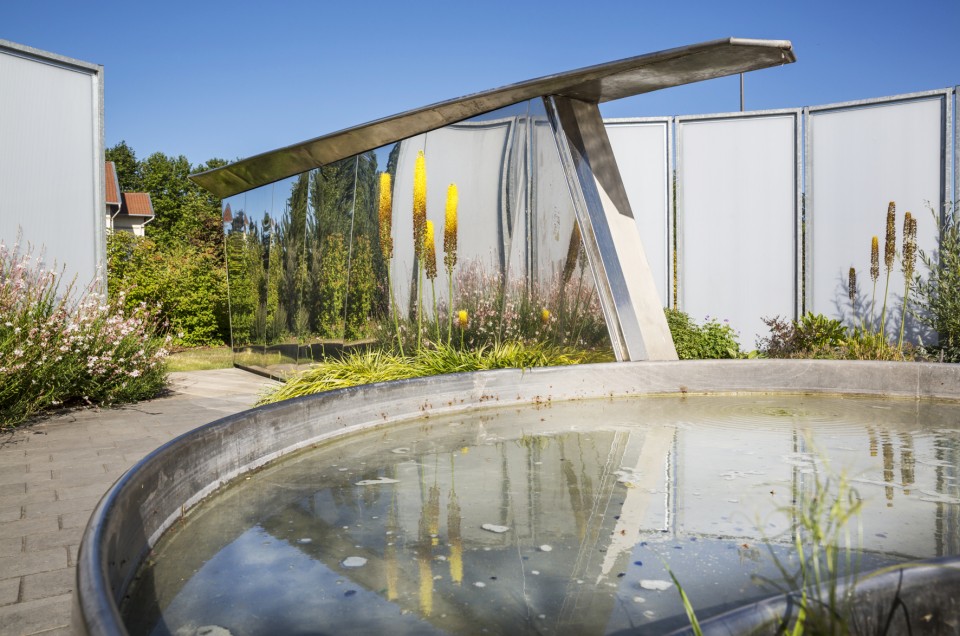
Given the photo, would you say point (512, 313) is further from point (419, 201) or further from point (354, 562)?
point (354, 562)

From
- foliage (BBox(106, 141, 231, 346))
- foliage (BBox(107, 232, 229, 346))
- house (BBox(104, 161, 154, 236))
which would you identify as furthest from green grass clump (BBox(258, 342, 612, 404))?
house (BBox(104, 161, 154, 236))

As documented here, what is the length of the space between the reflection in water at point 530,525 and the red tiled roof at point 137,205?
3828 cm

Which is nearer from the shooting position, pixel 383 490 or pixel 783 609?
pixel 783 609

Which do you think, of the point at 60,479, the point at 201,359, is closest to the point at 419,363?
the point at 60,479

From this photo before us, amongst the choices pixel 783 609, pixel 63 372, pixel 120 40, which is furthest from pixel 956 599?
pixel 120 40

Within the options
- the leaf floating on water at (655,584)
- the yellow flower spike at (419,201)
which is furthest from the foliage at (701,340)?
the leaf floating on water at (655,584)

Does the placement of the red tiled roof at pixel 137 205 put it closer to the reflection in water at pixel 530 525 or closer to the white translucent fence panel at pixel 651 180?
the white translucent fence panel at pixel 651 180

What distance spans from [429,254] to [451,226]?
0.33 m

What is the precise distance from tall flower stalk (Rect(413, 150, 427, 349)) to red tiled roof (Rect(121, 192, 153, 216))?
35573 mm

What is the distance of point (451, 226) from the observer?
21.4 ft

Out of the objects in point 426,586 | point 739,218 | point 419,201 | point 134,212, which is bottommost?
point 426,586

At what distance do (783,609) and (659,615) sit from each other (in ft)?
2.55

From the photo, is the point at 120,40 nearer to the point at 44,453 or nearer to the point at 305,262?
the point at 305,262

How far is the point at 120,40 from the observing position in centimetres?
3431
